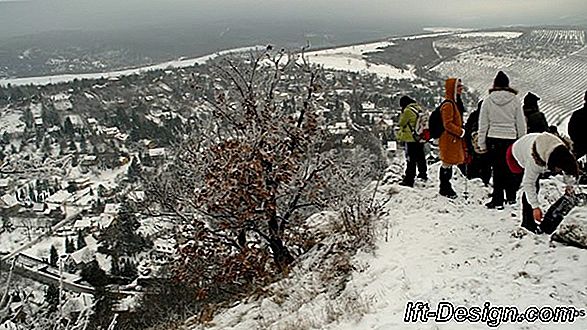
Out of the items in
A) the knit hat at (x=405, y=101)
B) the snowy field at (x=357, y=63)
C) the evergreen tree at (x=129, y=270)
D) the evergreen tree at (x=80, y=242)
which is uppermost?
the knit hat at (x=405, y=101)

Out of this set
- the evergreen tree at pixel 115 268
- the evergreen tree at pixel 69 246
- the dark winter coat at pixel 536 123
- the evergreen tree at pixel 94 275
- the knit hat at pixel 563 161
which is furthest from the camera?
the evergreen tree at pixel 69 246

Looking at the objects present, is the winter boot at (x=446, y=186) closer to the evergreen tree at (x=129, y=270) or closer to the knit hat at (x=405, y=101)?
the knit hat at (x=405, y=101)

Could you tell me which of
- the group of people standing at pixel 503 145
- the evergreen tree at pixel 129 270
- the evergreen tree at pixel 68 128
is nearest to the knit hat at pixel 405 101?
the group of people standing at pixel 503 145

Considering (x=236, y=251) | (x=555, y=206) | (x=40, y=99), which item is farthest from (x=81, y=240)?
(x=40, y=99)

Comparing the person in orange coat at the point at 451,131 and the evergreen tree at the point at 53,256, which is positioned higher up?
the person in orange coat at the point at 451,131

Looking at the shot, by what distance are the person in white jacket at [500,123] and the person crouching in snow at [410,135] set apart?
4.05 ft

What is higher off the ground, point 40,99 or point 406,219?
point 406,219

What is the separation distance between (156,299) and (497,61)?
4556cm

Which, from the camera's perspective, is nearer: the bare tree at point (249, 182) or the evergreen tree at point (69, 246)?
the bare tree at point (249, 182)

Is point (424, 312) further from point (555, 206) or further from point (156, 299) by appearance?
point (156, 299)

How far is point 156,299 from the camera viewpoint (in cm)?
1201

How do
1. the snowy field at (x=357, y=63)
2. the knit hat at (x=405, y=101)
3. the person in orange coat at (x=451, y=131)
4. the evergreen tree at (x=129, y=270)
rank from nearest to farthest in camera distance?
the person in orange coat at (x=451, y=131) < the knit hat at (x=405, y=101) < the evergreen tree at (x=129, y=270) < the snowy field at (x=357, y=63)

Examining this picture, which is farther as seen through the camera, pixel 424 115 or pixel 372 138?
pixel 372 138

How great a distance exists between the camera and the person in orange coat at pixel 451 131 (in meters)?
6.49
